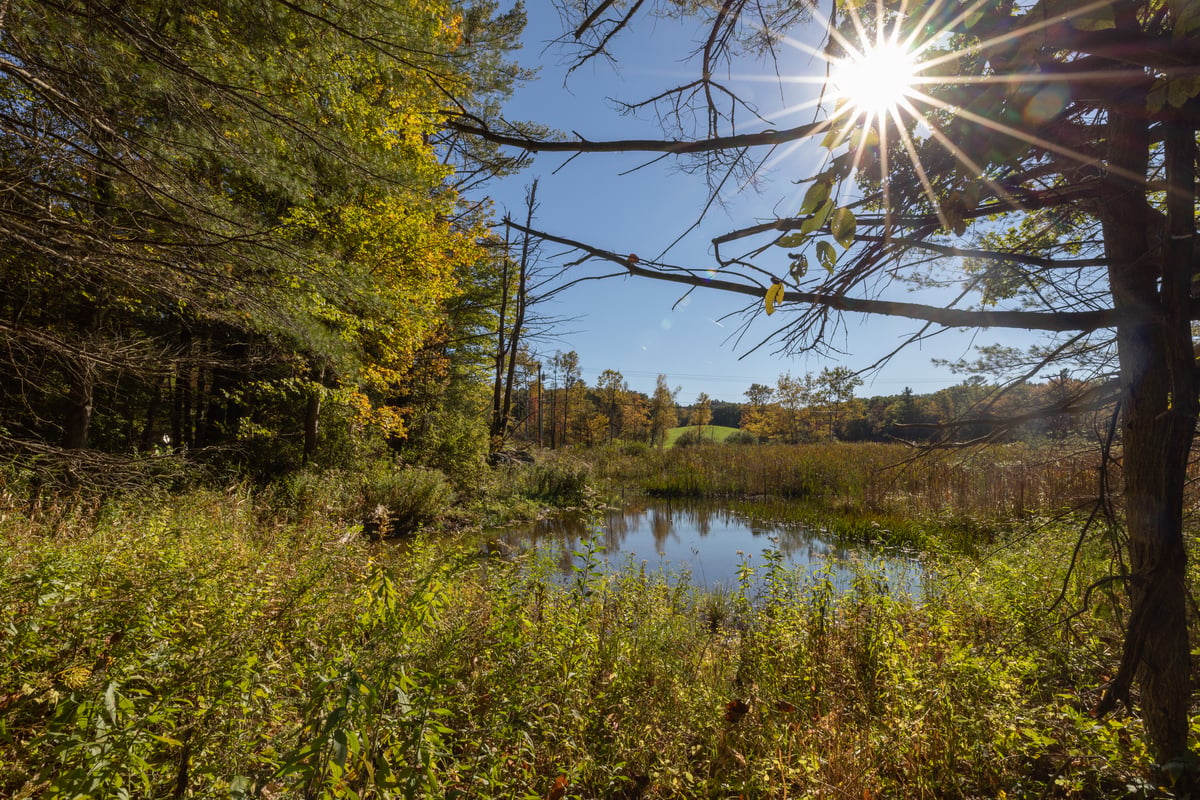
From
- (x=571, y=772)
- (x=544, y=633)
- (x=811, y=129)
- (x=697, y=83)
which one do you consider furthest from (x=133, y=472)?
(x=811, y=129)

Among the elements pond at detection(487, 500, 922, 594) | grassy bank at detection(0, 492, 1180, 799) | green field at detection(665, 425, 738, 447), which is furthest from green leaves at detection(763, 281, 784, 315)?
green field at detection(665, 425, 738, 447)

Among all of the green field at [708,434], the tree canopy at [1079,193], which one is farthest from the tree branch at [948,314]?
the green field at [708,434]

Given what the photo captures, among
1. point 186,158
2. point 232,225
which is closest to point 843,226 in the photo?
point 232,225

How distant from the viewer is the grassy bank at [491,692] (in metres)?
1.40

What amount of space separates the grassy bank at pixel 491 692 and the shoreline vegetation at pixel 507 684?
0.6 inches

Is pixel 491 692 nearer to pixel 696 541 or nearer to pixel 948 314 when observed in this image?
pixel 948 314

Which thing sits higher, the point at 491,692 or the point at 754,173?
the point at 754,173

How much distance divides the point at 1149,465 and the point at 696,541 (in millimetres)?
9528

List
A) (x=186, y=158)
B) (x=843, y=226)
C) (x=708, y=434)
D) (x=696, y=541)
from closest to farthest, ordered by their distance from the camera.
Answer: (x=843, y=226) → (x=186, y=158) → (x=696, y=541) → (x=708, y=434)

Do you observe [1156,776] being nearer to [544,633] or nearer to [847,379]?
[847,379]

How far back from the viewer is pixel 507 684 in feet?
7.13

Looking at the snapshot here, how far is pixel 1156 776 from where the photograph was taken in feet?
3.71

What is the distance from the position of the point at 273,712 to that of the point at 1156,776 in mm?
2519

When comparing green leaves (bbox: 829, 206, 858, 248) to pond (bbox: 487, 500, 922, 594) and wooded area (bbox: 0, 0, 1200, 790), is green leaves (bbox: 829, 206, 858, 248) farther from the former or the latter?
pond (bbox: 487, 500, 922, 594)
